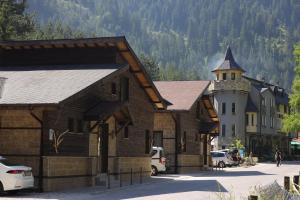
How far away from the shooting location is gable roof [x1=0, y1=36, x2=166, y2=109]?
3247cm

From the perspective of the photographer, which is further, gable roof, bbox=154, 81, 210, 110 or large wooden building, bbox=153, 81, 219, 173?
gable roof, bbox=154, 81, 210, 110

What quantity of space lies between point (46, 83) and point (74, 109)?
1.73 meters

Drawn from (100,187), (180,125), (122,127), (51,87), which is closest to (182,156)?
(180,125)

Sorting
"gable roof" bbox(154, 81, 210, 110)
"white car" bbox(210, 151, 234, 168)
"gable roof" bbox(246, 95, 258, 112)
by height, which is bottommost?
"white car" bbox(210, 151, 234, 168)

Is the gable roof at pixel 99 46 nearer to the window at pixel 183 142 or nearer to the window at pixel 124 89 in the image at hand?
the window at pixel 124 89

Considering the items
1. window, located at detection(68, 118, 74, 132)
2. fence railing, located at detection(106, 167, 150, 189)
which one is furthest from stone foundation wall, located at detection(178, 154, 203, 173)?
window, located at detection(68, 118, 74, 132)

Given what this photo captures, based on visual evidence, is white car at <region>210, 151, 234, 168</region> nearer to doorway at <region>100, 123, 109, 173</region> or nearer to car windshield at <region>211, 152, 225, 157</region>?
car windshield at <region>211, 152, 225, 157</region>

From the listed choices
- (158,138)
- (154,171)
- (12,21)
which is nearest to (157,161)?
(154,171)

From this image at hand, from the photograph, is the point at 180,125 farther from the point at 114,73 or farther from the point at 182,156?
the point at 114,73

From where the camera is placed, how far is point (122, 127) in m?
31.7

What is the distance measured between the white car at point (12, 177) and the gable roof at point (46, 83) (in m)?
2.78

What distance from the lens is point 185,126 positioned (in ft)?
152

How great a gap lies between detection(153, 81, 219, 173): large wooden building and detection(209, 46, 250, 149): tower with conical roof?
35.5m

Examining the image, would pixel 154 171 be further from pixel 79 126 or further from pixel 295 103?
pixel 295 103
